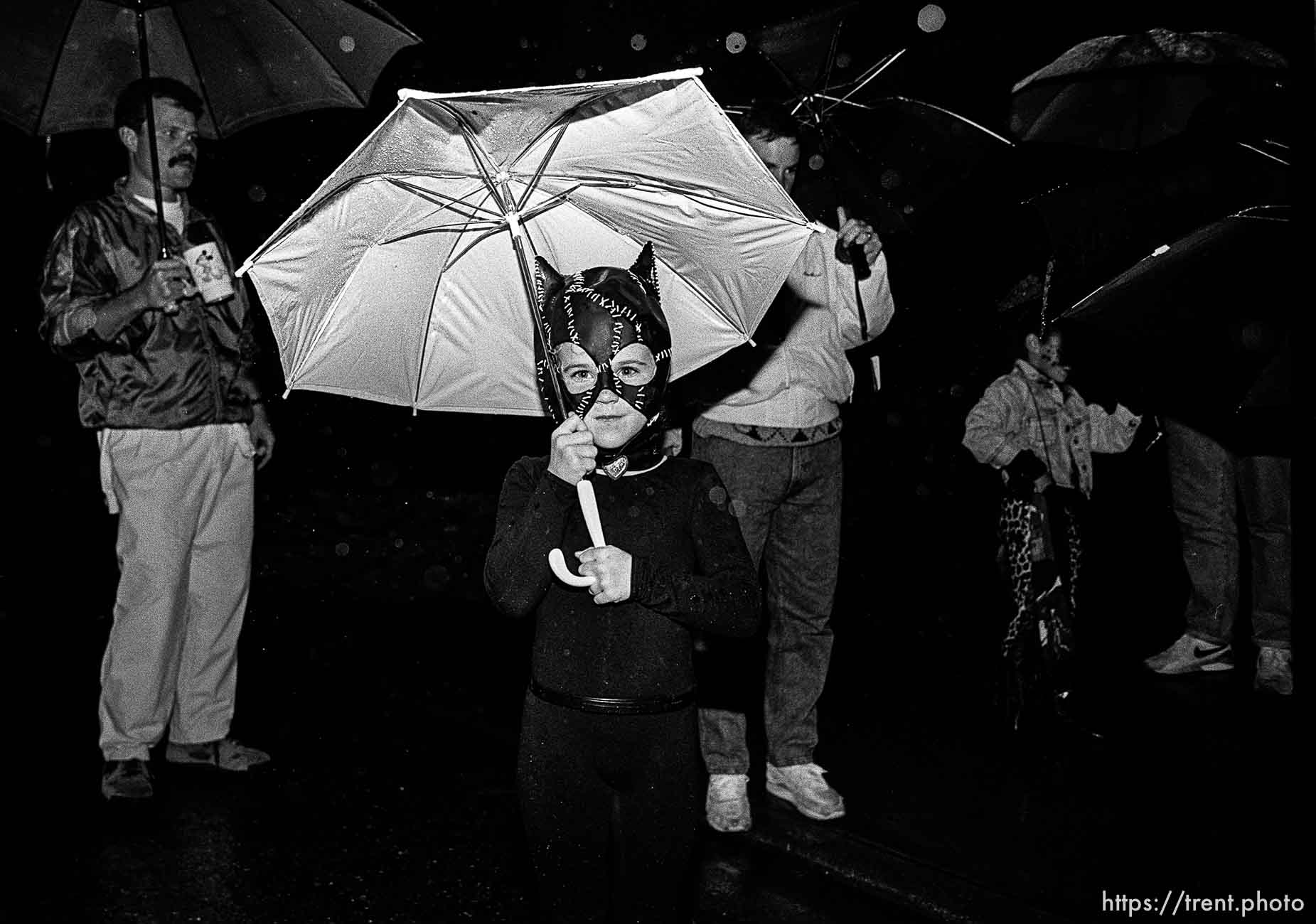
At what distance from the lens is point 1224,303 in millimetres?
3625

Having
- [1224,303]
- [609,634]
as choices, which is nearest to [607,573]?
[609,634]

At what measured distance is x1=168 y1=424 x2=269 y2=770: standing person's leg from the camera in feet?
18.6

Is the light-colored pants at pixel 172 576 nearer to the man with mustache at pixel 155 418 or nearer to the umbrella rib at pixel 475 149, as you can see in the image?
the man with mustache at pixel 155 418

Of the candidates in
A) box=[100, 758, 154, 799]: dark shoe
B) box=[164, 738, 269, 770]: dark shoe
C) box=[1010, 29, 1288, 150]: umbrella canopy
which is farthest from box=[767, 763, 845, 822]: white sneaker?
box=[1010, 29, 1288, 150]: umbrella canopy

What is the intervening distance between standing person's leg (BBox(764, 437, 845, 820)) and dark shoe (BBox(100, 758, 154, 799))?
96.7 inches

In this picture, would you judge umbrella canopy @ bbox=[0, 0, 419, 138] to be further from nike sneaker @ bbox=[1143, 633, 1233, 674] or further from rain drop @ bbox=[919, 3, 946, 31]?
nike sneaker @ bbox=[1143, 633, 1233, 674]

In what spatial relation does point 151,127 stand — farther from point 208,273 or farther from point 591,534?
point 591,534

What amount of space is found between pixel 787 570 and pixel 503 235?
7.01ft

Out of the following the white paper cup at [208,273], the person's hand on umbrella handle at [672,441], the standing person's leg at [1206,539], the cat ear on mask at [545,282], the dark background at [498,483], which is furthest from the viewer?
the standing person's leg at [1206,539]

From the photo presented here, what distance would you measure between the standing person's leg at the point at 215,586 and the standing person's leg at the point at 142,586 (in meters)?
0.10

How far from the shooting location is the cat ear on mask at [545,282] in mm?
3322

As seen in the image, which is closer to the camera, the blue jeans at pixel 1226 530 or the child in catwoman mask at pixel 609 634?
the child in catwoman mask at pixel 609 634

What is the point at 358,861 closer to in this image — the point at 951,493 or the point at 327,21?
the point at 327,21

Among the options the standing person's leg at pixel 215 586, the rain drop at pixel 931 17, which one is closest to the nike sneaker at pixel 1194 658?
the rain drop at pixel 931 17
